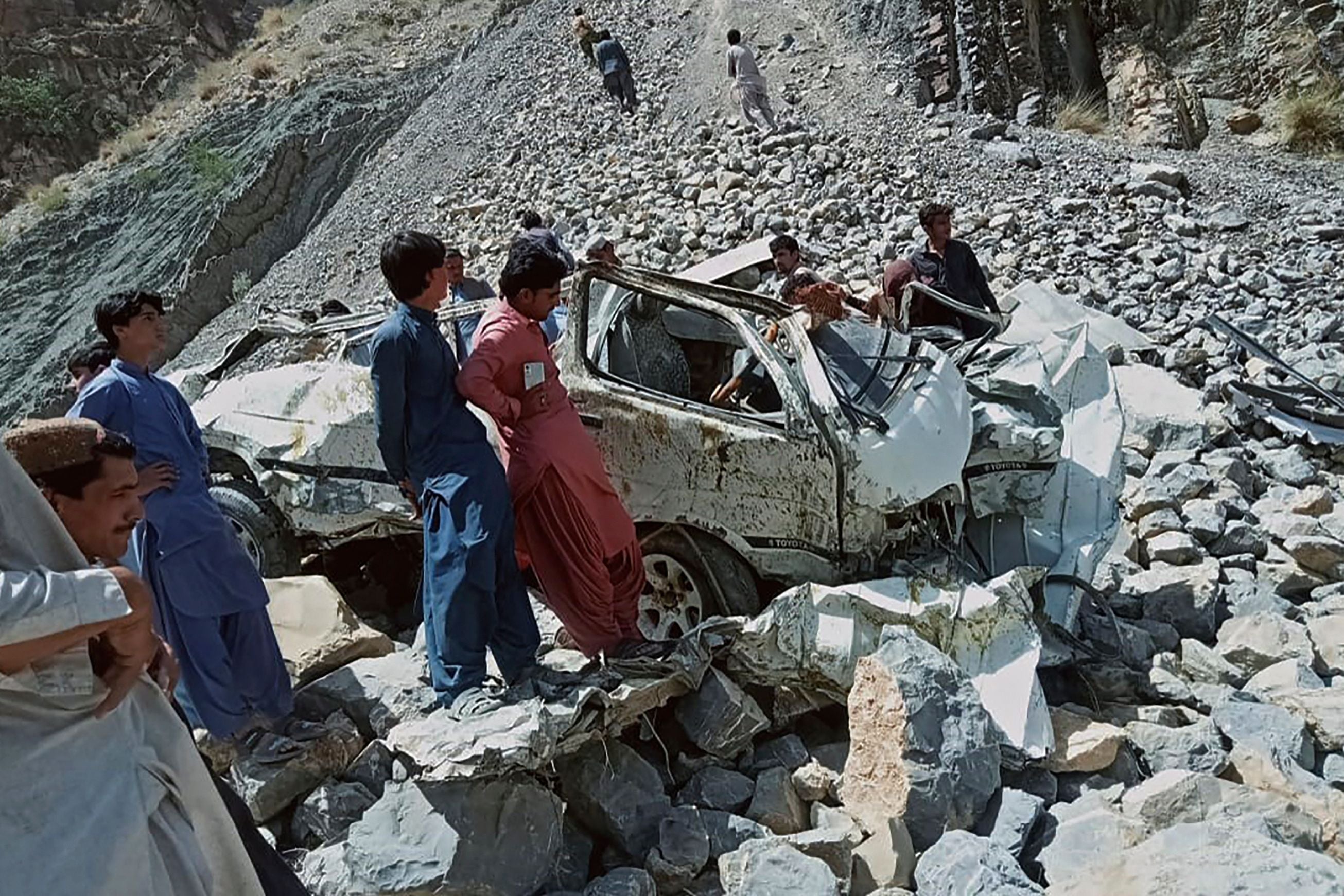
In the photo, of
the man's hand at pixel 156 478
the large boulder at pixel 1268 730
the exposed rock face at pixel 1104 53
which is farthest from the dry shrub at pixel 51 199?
the large boulder at pixel 1268 730

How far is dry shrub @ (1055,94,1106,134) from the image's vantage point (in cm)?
1533

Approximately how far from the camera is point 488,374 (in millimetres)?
3826

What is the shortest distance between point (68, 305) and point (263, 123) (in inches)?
206

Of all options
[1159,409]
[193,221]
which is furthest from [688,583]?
[193,221]

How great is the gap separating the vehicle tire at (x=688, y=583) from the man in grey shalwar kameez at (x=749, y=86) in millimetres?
9617

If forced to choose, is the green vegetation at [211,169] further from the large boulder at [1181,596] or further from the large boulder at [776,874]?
the large boulder at [776,874]

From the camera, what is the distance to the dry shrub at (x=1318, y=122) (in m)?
14.4

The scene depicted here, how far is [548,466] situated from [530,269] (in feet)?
2.26

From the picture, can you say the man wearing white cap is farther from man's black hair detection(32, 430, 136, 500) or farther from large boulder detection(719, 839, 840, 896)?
man's black hair detection(32, 430, 136, 500)

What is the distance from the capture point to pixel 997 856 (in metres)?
3.17

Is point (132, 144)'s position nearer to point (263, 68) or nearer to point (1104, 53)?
point (263, 68)

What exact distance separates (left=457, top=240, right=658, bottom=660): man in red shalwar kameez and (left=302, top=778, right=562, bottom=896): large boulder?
761mm

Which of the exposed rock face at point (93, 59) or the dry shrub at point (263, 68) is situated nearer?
the dry shrub at point (263, 68)

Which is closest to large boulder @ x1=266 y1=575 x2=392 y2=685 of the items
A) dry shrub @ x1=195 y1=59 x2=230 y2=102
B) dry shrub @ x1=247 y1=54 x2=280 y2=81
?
dry shrub @ x1=247 y1=54 x2=280 y2=81
